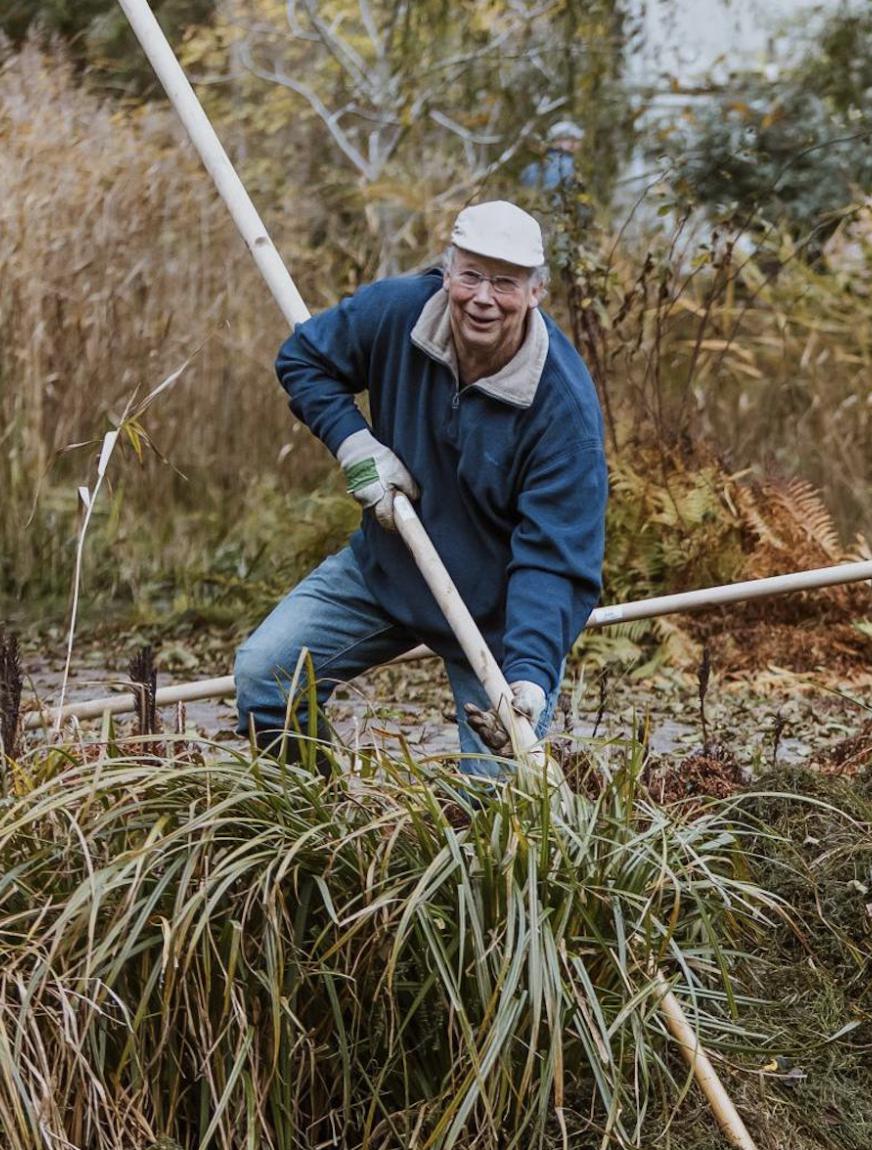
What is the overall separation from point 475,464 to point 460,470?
4 centimetres

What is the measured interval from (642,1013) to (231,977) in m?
0.80

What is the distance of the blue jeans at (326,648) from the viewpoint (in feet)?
13.3

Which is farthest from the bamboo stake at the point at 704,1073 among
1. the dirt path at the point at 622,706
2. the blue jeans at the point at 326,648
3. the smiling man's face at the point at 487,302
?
the dirt path at the point at 622,706

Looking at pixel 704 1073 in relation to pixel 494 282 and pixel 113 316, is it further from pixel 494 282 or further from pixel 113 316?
pixel 113 316

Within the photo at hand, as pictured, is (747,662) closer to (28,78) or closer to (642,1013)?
(642,1013)

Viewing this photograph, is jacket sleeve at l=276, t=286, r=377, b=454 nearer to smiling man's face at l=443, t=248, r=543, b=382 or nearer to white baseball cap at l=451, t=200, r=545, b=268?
smiling man's face at l=443, t=248, r=543, b=382

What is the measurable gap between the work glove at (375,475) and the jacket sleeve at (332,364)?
7 cm

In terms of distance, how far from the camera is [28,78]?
8281 millimetres

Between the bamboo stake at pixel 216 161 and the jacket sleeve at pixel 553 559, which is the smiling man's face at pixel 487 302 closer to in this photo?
the jacket sleeve at pixel 553 559

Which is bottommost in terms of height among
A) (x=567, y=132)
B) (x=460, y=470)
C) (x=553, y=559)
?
(x=553, y=559)

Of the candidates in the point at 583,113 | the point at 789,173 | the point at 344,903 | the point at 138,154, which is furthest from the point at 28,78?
the point at 344,903

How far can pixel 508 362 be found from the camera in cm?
397

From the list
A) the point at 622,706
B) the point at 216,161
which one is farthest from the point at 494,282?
the point at 622,706

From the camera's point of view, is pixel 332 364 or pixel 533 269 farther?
pixel 332 364
